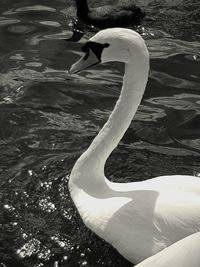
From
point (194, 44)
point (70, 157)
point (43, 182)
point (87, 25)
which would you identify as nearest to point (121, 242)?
point (43, 182)

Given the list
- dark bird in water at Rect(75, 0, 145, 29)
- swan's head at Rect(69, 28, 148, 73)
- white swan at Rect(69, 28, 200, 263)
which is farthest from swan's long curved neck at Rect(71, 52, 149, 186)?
dark bird in water at Rect(75, 0, 145, 29)

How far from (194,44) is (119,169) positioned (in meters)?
3.85

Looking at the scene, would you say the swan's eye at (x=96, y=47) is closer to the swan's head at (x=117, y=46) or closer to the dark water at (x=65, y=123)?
the swan's head at (x=117, y=46)

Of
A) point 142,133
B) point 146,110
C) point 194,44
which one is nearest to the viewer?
point 142,133

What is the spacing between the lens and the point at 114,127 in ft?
19.2

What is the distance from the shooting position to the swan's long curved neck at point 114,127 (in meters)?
5.68

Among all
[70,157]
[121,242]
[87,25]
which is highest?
[121,242]

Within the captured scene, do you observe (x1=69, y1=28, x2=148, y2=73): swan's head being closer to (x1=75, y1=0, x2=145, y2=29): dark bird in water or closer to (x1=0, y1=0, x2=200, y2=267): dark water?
(x1=0, y1=0, x2=200, y2=267): dark water

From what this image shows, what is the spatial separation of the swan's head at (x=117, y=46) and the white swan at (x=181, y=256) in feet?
8.26

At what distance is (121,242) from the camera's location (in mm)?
5387

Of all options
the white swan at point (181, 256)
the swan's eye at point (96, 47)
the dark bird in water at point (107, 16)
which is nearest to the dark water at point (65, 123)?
the dark bird in water at point (107, 16)

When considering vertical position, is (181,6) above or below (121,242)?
below

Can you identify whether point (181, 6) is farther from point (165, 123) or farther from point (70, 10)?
point (165, 123)

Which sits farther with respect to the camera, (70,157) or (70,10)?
(70,10)
